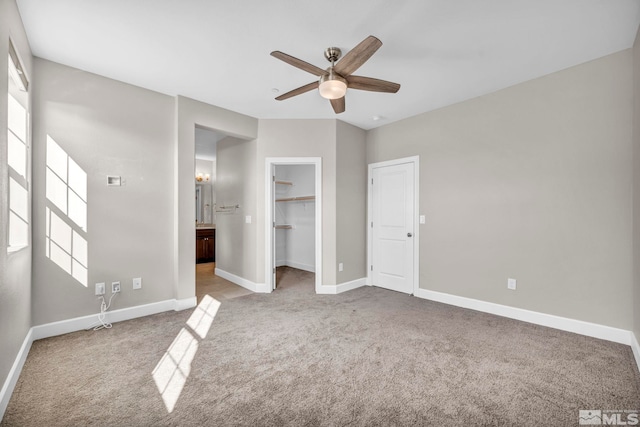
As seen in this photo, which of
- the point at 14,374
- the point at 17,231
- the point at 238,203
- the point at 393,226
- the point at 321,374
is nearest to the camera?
the point at 14,374

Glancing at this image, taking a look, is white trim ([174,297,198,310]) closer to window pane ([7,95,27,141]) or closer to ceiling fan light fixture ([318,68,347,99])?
window pane ([7,95,27,141])

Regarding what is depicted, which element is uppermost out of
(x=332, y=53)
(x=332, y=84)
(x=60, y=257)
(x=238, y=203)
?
(x=332, y=53)

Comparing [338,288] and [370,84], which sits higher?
[370,84]

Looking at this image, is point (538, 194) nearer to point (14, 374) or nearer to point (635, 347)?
point (635, 347)

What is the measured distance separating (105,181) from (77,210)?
394mm

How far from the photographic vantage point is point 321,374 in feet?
7.15

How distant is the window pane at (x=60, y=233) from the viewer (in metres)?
2.82

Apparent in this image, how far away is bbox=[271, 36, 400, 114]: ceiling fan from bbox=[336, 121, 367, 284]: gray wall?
1.78 meters

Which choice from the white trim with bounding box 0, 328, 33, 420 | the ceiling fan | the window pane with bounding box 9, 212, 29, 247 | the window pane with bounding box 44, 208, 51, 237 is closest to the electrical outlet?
the white trim with bounding box 0, 328, 33, 420

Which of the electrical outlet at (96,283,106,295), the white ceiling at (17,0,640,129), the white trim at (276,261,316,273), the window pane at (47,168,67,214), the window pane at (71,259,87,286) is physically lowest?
the white trim at (276,261,316,273)

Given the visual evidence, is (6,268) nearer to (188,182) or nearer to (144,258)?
(144,258)

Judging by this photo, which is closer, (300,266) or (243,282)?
(243,282)

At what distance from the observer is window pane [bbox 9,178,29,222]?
7.05 ft

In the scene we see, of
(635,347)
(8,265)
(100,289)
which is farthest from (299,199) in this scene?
(635,347)
